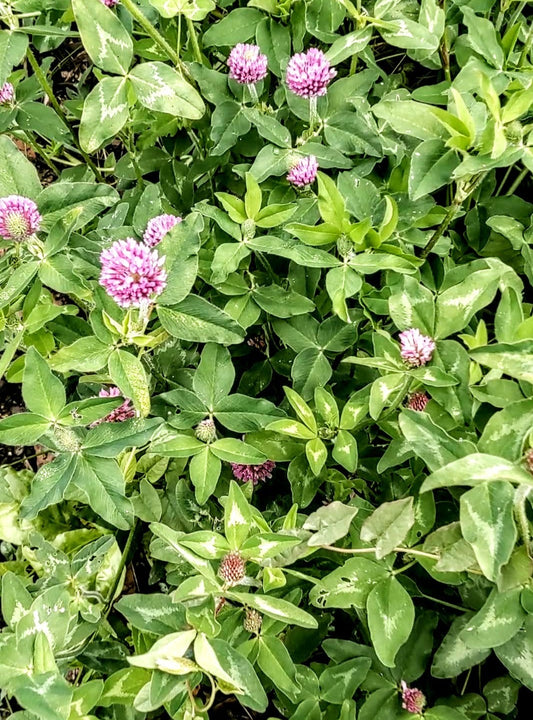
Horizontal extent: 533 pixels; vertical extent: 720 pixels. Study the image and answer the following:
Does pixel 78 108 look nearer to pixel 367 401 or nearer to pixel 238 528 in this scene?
pixel 367 401

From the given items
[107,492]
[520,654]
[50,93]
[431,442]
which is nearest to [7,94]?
[50,93]

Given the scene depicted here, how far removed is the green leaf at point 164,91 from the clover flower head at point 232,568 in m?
0.66

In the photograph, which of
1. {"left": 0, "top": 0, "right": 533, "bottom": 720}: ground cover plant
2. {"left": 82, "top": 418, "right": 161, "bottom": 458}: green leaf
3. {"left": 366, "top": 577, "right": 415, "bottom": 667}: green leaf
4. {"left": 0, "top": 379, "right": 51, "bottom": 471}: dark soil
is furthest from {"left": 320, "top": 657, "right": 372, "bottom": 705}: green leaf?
{"left": 0, "top": 379, "right": 51, "bottom": 471}: dark soil

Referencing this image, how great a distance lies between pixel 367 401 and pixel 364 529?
0.24 m

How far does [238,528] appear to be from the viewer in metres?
0.91

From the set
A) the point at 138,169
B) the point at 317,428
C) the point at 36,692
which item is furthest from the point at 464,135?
the point at 36,692

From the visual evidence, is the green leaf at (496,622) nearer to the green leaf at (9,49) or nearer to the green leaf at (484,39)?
the green leaf at (484,39)

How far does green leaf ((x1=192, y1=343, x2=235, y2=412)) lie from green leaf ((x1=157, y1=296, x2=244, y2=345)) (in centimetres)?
10

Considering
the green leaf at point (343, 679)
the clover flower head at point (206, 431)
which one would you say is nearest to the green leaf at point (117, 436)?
the clover flower head at point (206, 431)

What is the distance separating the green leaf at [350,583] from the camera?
0.96 m

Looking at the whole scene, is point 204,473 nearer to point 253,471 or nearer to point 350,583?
point 253,471

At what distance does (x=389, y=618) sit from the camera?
3.10 feet

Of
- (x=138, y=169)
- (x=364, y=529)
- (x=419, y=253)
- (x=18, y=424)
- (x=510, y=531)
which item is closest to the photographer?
(x=510, y=531)

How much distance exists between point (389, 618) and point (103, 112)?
2.81 feet
